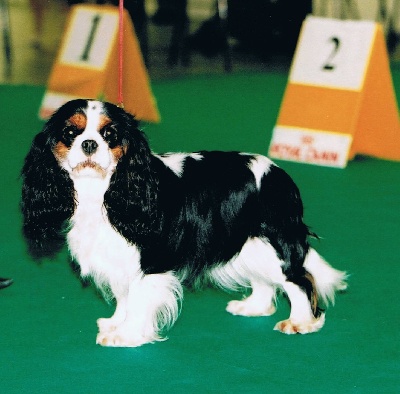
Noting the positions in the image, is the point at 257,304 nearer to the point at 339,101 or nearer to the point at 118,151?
the point at 118,151

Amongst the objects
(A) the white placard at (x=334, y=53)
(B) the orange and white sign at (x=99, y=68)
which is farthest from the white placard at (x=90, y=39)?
(A) the white placard at (x=334, y=53)

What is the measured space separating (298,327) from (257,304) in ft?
0.87

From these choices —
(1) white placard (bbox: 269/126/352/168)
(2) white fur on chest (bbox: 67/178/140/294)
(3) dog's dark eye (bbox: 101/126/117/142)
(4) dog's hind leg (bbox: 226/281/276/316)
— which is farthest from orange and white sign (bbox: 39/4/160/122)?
(3) dog's dark eye (bbox: 101/126/117/142)

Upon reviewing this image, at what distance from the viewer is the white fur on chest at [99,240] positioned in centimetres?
320

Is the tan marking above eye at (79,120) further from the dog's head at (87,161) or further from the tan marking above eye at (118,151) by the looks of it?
the tan marking above eye at (118,151)

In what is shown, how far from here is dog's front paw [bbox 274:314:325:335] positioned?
3422 mm

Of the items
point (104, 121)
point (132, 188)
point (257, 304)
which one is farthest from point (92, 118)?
point (257, 304)

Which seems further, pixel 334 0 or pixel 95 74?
pixel 334 0

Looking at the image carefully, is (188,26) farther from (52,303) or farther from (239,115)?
(52,303)

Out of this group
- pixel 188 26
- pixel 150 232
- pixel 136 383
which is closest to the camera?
pixel 136 383

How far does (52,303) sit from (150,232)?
745 mm

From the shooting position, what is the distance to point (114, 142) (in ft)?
10.2

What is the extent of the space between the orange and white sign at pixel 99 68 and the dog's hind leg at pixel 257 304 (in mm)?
3588

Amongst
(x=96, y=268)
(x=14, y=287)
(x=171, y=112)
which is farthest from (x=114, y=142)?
(x=171, y=112)
